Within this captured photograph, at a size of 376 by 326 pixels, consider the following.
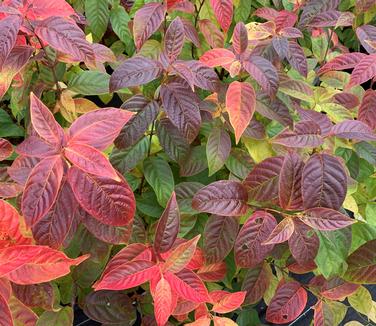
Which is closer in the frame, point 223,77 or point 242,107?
point 242,107

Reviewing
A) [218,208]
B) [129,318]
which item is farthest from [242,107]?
[129,318]

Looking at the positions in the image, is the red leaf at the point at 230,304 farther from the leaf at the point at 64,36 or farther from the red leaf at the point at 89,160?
the leaf at the point at 64,36

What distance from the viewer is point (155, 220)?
3.62 feet

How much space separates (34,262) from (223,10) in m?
0.69

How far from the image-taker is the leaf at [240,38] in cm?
95

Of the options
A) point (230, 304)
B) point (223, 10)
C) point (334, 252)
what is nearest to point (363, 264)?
point (334, 252)

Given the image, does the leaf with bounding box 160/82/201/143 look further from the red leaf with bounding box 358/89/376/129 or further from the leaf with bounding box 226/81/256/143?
the red leaf with bounding box 358/89/376/129

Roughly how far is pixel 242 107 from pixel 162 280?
0.34 metres

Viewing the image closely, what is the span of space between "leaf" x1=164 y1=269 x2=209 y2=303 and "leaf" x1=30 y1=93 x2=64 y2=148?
26cm

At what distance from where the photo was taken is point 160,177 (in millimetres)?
1009

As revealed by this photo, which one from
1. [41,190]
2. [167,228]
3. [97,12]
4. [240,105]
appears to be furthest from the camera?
[97,12]

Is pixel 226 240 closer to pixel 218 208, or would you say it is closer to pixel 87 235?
pixel 218 208

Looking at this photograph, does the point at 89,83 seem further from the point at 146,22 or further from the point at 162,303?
the point at 162,303

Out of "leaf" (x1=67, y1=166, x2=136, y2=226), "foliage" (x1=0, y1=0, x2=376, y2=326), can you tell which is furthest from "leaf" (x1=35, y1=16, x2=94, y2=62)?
"leaf" (x1=67, y1=166, x2=136, y2=226)
